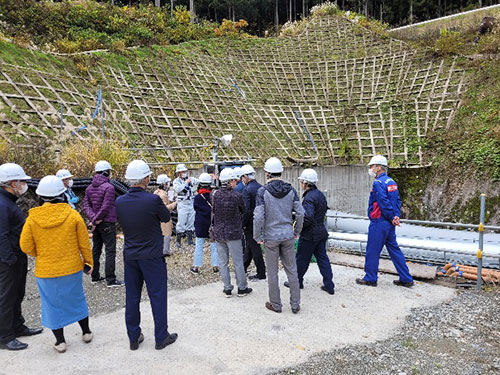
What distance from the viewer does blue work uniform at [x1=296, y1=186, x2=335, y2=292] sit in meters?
4.96

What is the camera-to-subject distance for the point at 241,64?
69.7 feet

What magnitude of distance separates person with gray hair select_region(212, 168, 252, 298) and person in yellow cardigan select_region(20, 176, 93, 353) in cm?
189

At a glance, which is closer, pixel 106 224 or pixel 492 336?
pixel 492 336

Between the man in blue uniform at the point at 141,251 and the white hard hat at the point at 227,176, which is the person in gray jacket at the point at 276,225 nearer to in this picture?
the white hard hat at the point at 227,176

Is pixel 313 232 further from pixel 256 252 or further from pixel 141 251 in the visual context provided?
pixel 141 251

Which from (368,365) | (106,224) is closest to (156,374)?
(368,365)

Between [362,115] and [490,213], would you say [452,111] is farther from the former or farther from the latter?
Answer: [490,213]

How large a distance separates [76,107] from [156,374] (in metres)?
11.6

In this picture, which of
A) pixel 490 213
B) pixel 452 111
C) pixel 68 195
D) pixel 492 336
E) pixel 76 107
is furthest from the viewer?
pixel 452 111

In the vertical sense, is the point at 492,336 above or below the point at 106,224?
below

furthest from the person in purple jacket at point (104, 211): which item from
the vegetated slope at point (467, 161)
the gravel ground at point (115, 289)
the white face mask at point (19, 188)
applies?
the vegetated slope at point (467, 161)

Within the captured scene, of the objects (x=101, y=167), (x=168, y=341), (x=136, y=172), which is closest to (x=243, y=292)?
(x=168, y=341)

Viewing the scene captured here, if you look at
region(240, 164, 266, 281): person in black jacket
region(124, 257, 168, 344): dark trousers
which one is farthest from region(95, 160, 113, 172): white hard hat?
region(124, 257, 168, 344): dark trousers

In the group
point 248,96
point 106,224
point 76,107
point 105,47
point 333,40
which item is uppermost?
point 333,40
